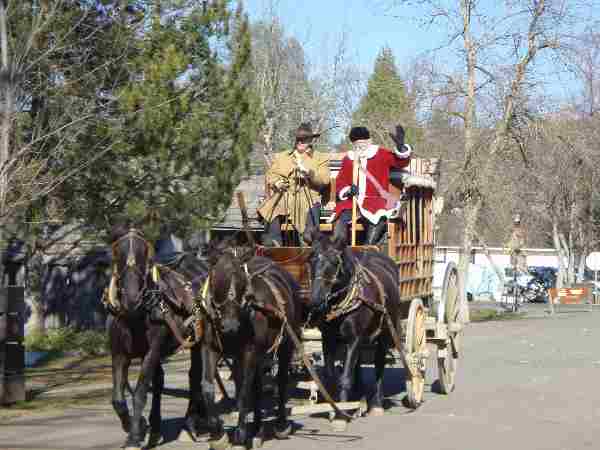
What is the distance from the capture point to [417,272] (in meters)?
15.8

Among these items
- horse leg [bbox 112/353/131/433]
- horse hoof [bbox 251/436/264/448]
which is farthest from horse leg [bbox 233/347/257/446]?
horse leg [bbox 112/353/131/433]

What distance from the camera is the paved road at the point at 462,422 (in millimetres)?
10906

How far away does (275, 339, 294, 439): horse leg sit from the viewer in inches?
446

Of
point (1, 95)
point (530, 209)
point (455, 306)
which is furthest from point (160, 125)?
point (530, 209)

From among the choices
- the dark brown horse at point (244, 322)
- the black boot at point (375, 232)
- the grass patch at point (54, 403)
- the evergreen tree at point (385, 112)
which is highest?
the evergreen tree at point (385, 112)

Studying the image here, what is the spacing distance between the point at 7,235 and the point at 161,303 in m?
9.57

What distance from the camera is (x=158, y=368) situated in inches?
428

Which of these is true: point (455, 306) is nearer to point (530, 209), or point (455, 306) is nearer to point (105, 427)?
point (105, 427)

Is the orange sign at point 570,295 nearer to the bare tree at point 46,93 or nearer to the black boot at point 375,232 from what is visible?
the bare tree at point 46,93

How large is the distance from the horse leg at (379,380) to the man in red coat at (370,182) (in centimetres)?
148

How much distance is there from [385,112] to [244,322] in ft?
103

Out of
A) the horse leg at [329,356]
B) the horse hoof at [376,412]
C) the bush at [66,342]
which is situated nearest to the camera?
the horse leg at [329,356]

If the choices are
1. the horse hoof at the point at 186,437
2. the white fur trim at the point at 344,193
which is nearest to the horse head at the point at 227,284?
the horse hoof at the point at 186,437

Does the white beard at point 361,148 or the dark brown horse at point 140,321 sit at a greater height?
the white beard at point 361,148
